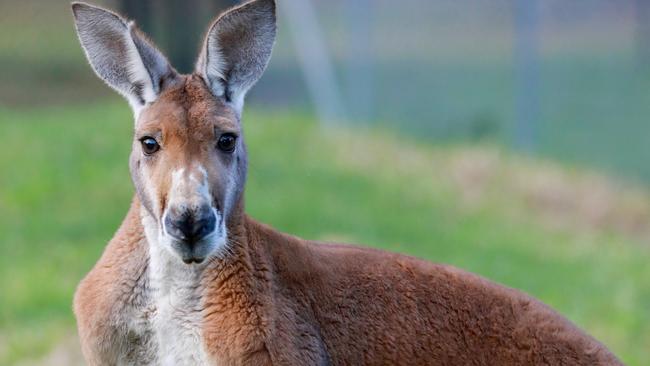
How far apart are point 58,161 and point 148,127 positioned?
8362 mm

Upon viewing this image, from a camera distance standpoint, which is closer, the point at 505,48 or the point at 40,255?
the point at 40,255

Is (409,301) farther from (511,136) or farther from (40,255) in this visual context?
(511,136)

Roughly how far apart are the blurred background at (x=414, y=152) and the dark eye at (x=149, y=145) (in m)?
3.40

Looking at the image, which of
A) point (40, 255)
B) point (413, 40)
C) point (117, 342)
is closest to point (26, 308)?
point (40, 255)

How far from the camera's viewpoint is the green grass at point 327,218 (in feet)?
32.6

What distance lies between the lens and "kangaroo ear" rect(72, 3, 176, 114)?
5.23 metres

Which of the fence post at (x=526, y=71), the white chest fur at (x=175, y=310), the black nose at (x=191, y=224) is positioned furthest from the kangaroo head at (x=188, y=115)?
→ the fence post at (x=526, y=71)

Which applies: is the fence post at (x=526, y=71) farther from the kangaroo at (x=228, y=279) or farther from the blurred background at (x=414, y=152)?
the kangaroo at (x=228, y=279)

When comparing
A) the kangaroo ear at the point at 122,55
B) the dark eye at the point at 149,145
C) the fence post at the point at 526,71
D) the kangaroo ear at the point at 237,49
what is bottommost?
the dark eye at the point at 149,145

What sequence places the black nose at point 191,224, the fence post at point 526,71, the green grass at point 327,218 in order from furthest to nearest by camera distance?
1. the fence post at point 526,71
2. the green grass at point 327,218
3. the black nose at point 191,224

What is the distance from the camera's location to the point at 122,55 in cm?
534

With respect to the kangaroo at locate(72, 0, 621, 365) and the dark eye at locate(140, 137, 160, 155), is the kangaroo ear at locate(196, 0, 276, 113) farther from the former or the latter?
the dark eye at locate(140, 137, 160, 155)

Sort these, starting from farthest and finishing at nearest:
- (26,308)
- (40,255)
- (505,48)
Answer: (505,48), (40,255), (26,308)

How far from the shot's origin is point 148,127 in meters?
5.08
